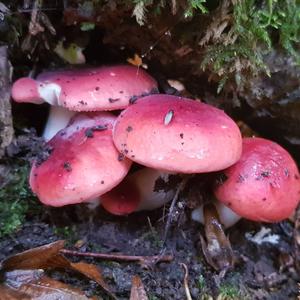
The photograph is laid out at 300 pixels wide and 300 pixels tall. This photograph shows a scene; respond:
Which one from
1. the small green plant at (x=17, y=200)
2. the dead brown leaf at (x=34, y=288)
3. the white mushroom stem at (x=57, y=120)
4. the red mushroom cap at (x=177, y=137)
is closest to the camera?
the dead brown leaf at (x=34, y=288)

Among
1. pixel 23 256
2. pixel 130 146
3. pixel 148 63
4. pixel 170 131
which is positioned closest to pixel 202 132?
pixel 170 131

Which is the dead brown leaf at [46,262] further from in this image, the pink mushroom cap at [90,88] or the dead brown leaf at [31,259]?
the pink mushroom cap at [90,88]

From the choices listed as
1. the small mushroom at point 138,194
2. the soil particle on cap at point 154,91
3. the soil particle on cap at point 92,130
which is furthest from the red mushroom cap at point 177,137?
the small mushroom at point 138,194

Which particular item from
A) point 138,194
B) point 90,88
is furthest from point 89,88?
point 138,194

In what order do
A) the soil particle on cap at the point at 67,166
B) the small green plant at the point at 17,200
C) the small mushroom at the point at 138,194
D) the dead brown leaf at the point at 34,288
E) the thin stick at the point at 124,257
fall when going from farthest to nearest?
the small mushroom at the point at 138,194, the small green plant at the point at 17,200, the thin stick at the point at 124,257, the soil particle on cap at the point at 67,166, the dead brown leaf at the point at 34,288

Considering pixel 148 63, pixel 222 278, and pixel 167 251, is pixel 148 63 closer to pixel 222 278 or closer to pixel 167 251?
pixel 167 251

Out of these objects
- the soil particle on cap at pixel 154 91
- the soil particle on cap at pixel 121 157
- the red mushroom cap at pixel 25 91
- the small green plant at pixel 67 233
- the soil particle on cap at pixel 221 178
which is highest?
the soil particle on cap at pixel 154 91

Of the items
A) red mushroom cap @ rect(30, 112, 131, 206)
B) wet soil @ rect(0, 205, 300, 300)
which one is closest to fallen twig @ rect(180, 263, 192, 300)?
wet soil @ rect(0, 205, 300, 300)

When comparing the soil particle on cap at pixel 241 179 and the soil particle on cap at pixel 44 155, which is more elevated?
the soil particle on cap at pixel 241 179
